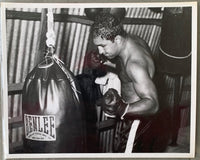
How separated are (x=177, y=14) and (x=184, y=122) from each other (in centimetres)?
22

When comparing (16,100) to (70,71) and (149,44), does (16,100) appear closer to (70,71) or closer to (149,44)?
(70,71)

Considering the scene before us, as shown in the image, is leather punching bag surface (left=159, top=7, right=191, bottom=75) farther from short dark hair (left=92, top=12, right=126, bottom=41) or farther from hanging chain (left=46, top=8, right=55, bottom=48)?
hanging chain (left=46, top=8, right=55, bottom=48)

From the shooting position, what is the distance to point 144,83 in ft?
2.17

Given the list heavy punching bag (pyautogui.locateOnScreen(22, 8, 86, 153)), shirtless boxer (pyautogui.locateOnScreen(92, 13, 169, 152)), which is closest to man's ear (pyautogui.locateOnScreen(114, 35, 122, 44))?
shirtless boxer (pyautogui.locateOnScreen(92, 13, 169, 152))

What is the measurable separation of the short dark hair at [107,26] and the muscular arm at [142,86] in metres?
0.07

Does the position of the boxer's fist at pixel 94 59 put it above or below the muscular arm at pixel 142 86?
above

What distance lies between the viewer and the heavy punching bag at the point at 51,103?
667mm

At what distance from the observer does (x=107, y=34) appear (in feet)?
2.17

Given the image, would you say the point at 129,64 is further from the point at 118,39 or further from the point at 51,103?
the point at 51,103

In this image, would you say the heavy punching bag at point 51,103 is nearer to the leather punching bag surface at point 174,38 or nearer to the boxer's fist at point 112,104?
the boxer's fist at point 112,104

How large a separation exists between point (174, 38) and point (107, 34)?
5.3 inches

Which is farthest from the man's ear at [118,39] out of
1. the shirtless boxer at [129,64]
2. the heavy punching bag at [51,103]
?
the heavy punching bag at [51,103]

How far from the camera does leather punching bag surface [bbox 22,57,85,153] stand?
67 cm

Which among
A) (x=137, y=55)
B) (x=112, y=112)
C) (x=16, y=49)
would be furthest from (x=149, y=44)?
(x=16, y=49)
